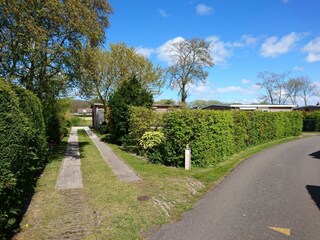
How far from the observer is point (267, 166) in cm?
1059

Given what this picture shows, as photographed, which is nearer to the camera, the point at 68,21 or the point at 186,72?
the point at 68,21

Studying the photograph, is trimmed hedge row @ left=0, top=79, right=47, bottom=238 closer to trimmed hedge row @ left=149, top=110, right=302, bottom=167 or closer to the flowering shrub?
trimmed hedge row @ left=149, top=110, right=302, bottom=167

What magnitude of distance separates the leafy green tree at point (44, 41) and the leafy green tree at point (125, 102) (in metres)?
3.91

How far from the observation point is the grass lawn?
471cm

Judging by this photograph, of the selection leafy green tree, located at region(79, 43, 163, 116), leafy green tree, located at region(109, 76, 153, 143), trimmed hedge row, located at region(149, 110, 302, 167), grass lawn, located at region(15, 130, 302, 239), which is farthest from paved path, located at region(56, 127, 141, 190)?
leafy green tree, located at region(79, 43, 163, 116)

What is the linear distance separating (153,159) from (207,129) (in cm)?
261

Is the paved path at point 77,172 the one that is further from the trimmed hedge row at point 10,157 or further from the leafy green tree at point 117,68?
the leafy green tree at point 117,68

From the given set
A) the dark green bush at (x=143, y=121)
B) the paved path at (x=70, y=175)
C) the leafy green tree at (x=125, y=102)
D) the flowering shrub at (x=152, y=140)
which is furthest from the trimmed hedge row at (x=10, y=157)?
the leafy green tree at (x=125, y=102)

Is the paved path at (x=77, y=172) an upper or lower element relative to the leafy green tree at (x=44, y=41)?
lower

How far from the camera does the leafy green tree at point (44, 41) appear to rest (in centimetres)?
1013

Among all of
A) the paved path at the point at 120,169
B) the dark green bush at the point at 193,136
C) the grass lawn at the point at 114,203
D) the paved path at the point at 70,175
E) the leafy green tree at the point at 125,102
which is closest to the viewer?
the grass lawn at the point at 114,203

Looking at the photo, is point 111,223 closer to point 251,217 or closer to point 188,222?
point 188,222

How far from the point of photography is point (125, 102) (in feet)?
54.5

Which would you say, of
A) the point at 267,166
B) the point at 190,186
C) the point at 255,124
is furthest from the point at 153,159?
the point at 255,124
